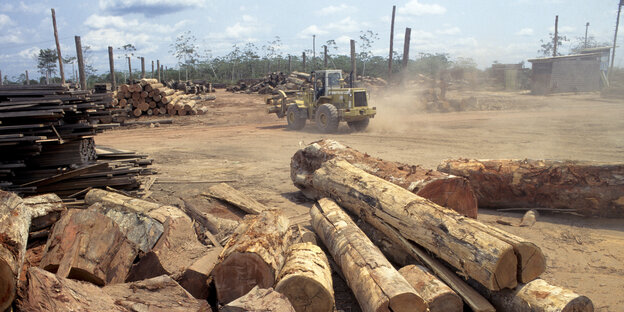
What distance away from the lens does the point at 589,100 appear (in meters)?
25.3

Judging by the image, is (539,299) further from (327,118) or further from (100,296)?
(327,118)

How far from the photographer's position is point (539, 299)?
10.8 feet

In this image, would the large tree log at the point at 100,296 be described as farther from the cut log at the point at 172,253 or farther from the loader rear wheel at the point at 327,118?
the loader rear wheel at the point at 327,118

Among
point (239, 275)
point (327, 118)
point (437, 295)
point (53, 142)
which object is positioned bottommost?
point (437, 295)

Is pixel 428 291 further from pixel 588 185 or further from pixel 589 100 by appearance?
pixel 589 100

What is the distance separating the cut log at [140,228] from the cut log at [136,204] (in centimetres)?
27

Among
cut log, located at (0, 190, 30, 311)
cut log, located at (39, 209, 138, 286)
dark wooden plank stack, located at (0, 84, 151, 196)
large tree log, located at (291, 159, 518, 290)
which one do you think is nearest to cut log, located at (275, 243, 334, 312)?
large tree log, located at (291, 159, 518, 290)

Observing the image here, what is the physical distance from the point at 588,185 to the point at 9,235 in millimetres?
7171

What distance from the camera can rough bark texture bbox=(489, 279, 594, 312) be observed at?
318 centimetres

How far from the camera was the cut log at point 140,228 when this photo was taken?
13.8ft

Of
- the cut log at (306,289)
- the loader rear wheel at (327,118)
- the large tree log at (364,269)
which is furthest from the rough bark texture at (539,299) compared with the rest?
the loader rear wheel at (327,118)

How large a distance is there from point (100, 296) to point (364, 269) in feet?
6.76

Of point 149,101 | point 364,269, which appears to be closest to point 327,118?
point 149,101

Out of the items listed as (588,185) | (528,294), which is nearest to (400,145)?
(588,185)
